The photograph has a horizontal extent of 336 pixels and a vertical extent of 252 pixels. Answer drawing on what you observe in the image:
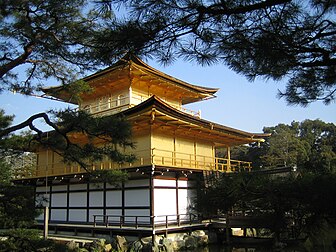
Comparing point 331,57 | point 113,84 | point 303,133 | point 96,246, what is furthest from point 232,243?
point 303,133

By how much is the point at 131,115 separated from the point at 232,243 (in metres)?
6.26

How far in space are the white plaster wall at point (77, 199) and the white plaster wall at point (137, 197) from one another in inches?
104

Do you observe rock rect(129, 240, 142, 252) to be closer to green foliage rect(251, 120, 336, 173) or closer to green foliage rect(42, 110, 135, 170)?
green foliage rect(42, 110, 135, 170)

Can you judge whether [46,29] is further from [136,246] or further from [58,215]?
[58,215]

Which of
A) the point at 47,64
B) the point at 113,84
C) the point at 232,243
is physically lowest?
the point at 232,243

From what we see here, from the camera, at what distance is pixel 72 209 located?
50.8 ft

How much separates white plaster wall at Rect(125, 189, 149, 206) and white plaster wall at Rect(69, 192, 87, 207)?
2649 mm

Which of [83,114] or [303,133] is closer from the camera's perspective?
[83,114]

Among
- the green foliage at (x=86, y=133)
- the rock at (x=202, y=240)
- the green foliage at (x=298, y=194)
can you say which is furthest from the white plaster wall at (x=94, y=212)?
the green foliage at (x=86, y=133)

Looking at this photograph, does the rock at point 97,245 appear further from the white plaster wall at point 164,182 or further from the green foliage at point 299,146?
the green foliage at point 299,146

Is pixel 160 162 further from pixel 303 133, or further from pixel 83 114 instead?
pixel 303 133

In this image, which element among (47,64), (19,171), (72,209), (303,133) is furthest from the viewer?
(303,133)

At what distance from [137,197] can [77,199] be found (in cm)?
374

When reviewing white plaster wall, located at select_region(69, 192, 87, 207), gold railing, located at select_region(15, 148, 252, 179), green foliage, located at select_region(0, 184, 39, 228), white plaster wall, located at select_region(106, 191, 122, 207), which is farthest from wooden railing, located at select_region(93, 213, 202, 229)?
green foliage, located at select_region(0, 184, 39, 228)
